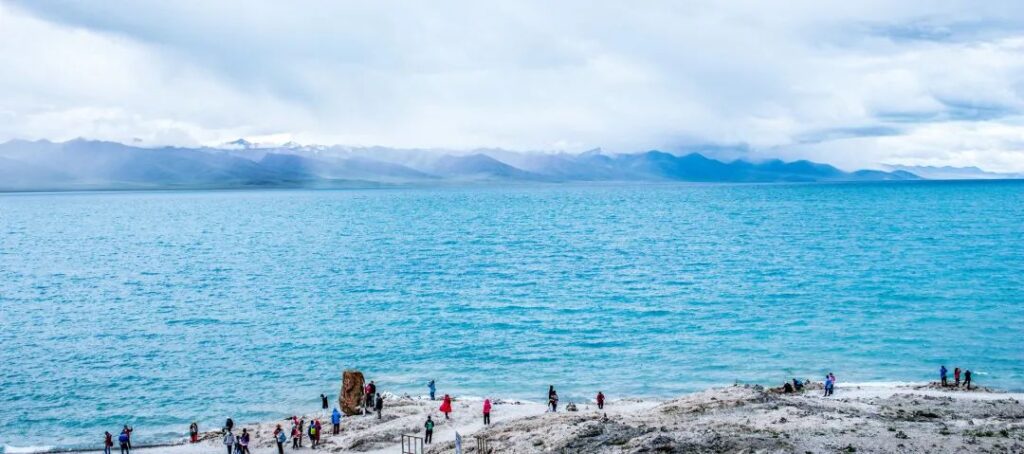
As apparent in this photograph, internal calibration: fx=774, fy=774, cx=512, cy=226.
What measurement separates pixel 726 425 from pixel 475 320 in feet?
Result: 109

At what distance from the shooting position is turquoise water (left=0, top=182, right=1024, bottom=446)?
A: 1748 inches

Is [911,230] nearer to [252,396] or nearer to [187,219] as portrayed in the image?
[252,396]

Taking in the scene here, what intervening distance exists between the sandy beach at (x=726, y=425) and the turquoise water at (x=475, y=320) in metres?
4.93

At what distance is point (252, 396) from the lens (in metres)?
43.4

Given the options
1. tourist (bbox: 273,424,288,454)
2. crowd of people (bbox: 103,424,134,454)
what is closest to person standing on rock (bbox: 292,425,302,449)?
tourist (bbox: 273,424,288,454)

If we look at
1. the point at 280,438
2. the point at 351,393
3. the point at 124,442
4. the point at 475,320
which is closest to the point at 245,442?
the point at 280,438

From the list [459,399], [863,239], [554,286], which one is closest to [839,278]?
[554,286]

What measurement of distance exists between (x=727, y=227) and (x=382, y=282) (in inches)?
3304

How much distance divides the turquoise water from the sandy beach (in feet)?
16.2

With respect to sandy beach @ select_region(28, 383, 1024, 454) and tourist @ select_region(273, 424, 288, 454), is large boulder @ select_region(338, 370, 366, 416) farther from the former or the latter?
tourist @ select_region(273, 424, 288, 454)

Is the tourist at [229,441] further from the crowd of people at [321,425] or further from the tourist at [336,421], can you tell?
the tourist at [336,421]

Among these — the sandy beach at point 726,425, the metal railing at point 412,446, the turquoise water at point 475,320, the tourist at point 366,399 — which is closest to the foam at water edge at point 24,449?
the turquoise water at point 475,320

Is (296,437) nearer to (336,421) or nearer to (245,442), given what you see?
(336,421)

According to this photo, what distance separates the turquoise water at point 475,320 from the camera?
44.4m
